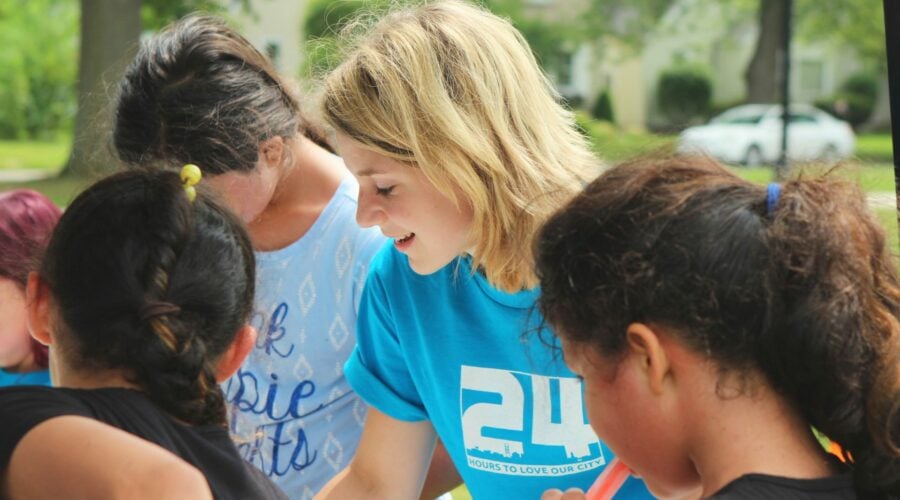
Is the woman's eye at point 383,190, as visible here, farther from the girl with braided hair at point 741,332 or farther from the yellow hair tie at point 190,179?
the girl with braided hair at point 741,332

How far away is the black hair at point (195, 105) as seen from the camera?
2.37 metres

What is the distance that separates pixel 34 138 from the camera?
93.5 feet

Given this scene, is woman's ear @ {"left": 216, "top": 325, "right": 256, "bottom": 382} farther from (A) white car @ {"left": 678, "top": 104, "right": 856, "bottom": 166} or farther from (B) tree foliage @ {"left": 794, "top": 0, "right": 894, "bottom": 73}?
(B) tree foliage @ {"left": 794, "top": 0, "right": 894, "bottom": 73}

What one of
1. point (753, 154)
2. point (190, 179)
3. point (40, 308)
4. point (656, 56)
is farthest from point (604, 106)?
point (40, 308)

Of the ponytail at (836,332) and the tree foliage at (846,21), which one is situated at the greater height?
the ponytail at (836,332)

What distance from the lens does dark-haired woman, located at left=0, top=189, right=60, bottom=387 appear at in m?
2.58

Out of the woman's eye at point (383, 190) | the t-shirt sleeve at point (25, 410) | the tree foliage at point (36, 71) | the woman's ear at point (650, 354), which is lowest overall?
the tree foliage at point (36, 71)

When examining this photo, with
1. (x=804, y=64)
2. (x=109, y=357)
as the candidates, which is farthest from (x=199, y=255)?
(x=804, y=64)

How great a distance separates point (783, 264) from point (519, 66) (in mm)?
874

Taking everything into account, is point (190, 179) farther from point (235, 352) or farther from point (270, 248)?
point (270, 248)

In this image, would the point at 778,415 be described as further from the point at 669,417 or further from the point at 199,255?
the point at 199,255

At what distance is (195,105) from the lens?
7.84 ft

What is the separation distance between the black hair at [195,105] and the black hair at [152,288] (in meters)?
0.70

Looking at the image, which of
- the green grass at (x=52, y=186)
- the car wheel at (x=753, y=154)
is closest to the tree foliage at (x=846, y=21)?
the car wheel at (x=753, y=154)
